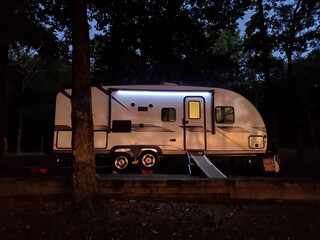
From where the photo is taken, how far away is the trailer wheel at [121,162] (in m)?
10.2

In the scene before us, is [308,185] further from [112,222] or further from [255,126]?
[112,222]

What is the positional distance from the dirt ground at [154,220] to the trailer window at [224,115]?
4.45 meters

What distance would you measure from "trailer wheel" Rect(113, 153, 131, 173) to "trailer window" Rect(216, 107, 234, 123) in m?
3.67

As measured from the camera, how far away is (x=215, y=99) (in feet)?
34.9

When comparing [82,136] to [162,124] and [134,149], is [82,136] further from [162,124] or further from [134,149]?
[162,124]

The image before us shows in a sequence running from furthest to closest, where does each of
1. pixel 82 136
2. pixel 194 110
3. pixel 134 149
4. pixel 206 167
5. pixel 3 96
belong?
1. pixel 3 96
2. pixel 194 110
3. pixel 134 149
4. pixel 206 167
5. pixel 82 136

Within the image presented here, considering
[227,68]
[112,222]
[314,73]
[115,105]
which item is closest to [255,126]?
[115,105]

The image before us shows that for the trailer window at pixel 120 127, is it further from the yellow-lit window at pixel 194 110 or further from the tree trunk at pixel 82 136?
the tree trunk at pixel 82 136

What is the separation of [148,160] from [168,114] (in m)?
1.87

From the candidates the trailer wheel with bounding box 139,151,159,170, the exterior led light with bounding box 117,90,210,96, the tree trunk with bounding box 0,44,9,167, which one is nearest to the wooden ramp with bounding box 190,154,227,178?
the trailer wheel with bounding box 139,151,159,170

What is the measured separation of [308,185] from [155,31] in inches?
491

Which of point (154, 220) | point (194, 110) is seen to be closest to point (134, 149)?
point (194, 110)

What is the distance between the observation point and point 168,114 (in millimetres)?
10453

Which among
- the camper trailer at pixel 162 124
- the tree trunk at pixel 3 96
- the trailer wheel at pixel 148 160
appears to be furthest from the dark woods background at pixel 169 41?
the trailer wheel at pixel 148 160
